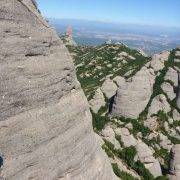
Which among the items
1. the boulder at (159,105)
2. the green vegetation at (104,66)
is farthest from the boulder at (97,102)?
the boulder at (159,105)

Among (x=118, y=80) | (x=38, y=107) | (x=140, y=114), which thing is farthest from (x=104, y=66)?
(x=38, y=107)

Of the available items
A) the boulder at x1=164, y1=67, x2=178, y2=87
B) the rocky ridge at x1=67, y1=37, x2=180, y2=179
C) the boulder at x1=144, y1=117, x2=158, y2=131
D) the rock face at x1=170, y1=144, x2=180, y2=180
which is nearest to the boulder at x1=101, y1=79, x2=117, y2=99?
the rocky ridge at x1=67, y1=37, x2=180, y2=179

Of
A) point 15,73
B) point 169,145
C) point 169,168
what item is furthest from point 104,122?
point 15,73

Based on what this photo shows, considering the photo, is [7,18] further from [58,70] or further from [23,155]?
[23,155]

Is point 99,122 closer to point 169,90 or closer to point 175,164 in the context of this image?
point 175,164

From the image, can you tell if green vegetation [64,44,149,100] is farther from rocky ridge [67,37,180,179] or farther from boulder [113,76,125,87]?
boulder [113,76,125,87]

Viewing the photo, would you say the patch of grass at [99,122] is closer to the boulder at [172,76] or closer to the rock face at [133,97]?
the rock face at [133,97]

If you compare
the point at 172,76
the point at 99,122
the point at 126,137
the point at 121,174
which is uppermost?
the point at 172,76

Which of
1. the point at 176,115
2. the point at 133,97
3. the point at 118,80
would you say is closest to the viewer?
the point at 176,115
